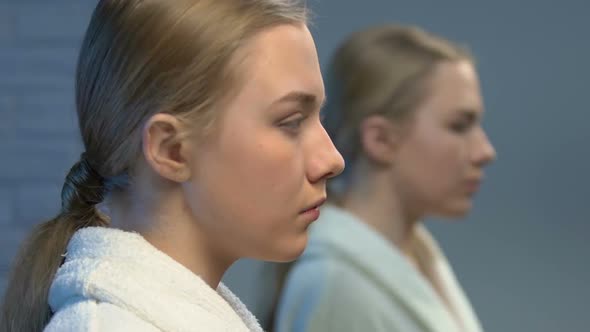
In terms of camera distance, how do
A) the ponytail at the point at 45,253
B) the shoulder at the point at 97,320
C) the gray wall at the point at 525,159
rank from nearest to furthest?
the shoulder at the point at 97,320 → the ponytail at the point at 45,253 → the gray wall at the point at 525,159

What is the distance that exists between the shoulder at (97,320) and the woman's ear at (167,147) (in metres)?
0.12

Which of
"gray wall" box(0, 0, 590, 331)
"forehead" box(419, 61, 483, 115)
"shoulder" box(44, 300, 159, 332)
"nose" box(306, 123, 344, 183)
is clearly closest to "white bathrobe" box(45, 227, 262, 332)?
"shoulder" box(44, 300, 159, 332)

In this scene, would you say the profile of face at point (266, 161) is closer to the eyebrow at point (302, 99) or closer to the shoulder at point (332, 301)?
the eyebrow at point (302, 99)

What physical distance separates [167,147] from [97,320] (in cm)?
16

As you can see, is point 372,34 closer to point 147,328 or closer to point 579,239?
point 579,239

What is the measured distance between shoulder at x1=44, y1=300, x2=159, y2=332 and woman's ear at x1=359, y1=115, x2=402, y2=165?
1.00 m

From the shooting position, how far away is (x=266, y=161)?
2.95 ft

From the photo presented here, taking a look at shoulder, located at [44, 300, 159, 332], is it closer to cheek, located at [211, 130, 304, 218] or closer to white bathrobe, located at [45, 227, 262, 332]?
white bathrobe, located at [45, 227, 262, 332]

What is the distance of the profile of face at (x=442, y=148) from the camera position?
1.82 metres

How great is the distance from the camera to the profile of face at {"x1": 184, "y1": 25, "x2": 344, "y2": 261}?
0.90 metres

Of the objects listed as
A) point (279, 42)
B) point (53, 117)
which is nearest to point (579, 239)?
point (53, 117)

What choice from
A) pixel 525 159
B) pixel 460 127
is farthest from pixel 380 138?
pixel 525 159

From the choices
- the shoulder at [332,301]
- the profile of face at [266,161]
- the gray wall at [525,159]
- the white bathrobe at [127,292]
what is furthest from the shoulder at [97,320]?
the gray wall at [525,159]

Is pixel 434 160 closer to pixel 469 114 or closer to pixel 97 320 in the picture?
pixel 469 114
